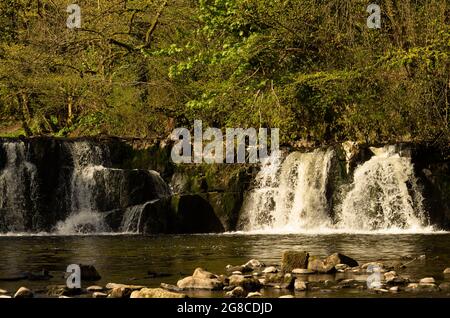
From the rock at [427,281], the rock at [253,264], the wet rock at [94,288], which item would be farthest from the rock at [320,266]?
the wet rock at [94,288]

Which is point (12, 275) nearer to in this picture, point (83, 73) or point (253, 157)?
point (253, 157)

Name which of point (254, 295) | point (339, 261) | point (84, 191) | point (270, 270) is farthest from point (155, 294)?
point (84, 191)

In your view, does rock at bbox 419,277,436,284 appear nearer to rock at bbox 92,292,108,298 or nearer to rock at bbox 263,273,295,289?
rock at bbox 263,273,295,289

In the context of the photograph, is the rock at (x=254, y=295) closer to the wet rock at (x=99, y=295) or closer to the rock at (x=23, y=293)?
the wet rock at (x=99, y=295)

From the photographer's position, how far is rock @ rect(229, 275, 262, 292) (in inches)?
647

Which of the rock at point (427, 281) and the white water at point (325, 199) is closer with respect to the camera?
the rock at point (427, 281)

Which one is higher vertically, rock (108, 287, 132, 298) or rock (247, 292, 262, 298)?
rock (108, 287, 132, 298)

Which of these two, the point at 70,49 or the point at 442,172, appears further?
the point at 70,49

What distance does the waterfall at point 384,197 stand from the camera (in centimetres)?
3170

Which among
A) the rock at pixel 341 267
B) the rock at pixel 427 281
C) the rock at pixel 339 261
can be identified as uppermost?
the rock at pixel 339 261

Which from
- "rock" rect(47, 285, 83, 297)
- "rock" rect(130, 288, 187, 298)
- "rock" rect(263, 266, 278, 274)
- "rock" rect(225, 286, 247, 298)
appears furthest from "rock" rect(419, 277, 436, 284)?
"rock" rect(47, 285, 83, 297)

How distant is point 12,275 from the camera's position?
1944 cm
